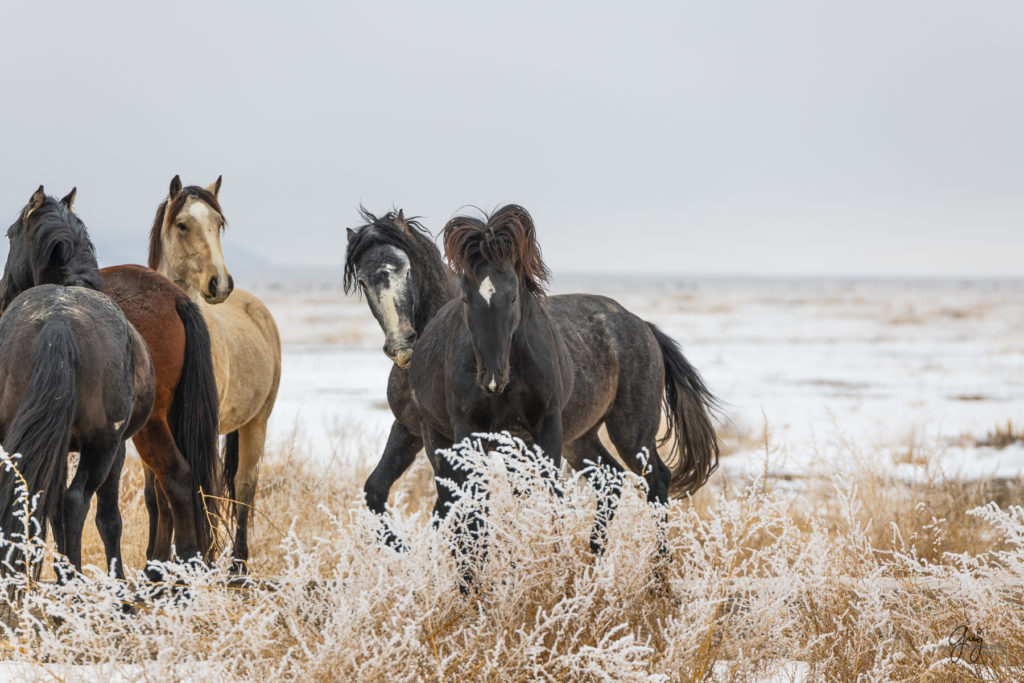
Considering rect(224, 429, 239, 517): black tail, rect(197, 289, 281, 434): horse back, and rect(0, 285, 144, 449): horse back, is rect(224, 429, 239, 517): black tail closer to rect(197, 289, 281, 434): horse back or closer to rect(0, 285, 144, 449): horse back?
rect(197, 289, 281, 434): horse back

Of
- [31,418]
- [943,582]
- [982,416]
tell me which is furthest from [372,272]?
[982,416]

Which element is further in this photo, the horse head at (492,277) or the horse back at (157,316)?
the horse back at (157,316)

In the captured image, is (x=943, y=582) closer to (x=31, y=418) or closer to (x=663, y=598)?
(x=663, y=598)

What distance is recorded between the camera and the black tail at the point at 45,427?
4.27 meters

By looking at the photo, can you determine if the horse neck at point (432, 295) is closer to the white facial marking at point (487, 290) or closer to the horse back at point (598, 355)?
the horse back at point (598, 355)

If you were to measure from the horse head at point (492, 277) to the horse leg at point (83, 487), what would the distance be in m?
1.80

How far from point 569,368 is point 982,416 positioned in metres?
13.3

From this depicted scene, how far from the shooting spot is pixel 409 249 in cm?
570

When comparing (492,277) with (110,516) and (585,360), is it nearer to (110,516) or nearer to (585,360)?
(585,360)

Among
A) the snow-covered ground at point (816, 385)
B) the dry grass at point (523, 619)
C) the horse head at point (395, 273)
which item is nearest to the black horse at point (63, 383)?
the dry grass at point (523, 619)

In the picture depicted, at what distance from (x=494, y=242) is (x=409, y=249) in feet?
4.32

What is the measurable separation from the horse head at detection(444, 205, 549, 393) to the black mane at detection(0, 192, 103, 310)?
206cm

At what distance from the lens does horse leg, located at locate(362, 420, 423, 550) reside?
548 centimetres

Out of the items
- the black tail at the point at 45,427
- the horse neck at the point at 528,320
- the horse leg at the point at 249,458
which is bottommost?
the horse leg at the point at 249,458
